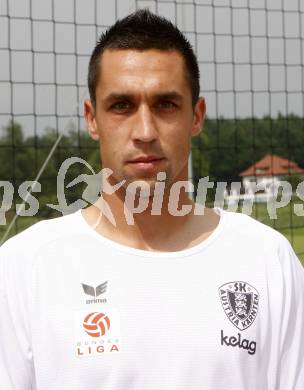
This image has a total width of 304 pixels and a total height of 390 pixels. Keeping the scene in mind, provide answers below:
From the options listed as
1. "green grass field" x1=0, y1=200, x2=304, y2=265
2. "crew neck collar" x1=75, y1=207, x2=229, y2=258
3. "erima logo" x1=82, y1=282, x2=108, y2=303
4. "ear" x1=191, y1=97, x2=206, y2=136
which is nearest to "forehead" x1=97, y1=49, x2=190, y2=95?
"ear" x1=191, y1=97, x2=206, y2=136

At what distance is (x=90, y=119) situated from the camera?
1.70m

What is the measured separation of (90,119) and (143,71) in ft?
0.72

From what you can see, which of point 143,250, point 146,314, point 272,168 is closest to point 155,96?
point 143,250

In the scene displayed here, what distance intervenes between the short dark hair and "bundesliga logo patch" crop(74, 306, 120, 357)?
48 centimetres

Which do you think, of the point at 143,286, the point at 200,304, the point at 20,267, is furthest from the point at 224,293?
the point at 20,267

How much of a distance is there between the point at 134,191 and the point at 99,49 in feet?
1.19

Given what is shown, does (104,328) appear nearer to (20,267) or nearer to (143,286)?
(143,286)

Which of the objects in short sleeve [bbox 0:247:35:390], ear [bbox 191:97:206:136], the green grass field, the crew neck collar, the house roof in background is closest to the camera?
short sleeve [bbox 0:247:35:390]

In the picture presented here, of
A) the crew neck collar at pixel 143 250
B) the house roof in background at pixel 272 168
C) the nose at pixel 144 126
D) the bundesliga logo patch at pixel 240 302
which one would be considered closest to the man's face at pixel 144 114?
the nose at pixel 144 126

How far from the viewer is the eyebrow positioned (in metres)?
1.54

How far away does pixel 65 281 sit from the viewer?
1.56 meters

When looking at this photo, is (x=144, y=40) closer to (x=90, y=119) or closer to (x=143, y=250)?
(x=90, y=119)

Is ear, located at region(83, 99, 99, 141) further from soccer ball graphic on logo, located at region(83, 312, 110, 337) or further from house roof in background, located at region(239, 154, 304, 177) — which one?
house roof in background, located at region(239, 154, 304, 177)

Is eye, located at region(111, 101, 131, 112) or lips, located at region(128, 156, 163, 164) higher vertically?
eye, located at region(111, 101, 131, 112)
